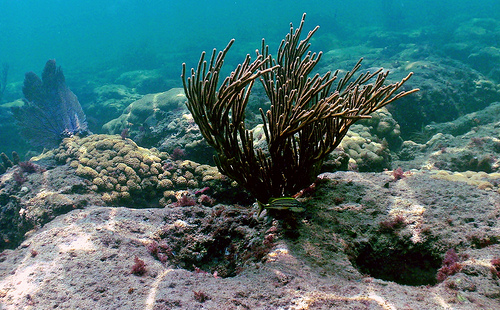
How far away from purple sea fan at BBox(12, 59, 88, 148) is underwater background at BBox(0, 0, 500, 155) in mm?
4080

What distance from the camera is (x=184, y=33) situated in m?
44.4

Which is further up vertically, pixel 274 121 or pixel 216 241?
pixel 274 121

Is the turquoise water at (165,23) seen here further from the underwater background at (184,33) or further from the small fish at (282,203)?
the small fish at (282,203)

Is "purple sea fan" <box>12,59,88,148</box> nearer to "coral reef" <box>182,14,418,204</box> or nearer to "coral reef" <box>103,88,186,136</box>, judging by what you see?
"coral reef" <box>103,88,186,136</box>

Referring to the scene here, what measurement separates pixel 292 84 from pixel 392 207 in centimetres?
195

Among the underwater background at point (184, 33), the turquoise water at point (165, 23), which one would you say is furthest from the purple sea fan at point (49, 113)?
the turquoise water at point (165, 23)

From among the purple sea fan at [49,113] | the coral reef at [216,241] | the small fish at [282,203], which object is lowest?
the coral reef at [216,241]

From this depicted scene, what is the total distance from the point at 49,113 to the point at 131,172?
603cm

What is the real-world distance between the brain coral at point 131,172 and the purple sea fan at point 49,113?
10.2 ft

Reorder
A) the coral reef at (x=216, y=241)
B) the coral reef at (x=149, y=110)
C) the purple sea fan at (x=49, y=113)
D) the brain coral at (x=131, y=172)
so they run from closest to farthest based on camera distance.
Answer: the coral reef at (x=216, y=241), the brain coral at (x=131, y=172), the purple sea fan at (x=49, y=113), the coral reef at (x=149, y=110)

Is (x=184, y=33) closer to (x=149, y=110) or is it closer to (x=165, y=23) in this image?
(x=165, y=23)

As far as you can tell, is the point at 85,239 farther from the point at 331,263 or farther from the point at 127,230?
the point at 331,263

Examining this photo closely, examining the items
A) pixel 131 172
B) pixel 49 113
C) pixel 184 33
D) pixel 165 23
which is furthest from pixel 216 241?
pixel 165 23

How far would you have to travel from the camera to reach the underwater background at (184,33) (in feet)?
68.8
